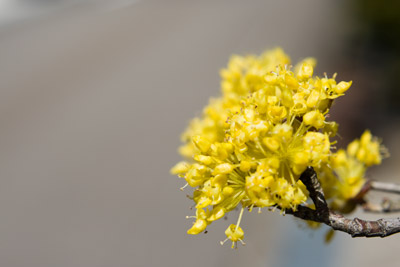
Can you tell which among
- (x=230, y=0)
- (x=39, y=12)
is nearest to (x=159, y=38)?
(x=230, y=0)

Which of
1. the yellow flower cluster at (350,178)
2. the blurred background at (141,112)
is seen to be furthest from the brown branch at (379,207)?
the blurred background at (141,112)

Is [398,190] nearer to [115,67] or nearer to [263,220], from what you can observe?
[263,220]

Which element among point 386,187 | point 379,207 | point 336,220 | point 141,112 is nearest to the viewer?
point 336,220

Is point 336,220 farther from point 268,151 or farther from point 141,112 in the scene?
point 141,112

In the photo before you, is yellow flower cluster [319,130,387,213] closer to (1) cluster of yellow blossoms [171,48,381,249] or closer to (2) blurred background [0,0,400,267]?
(1) cluster of yellow blossoms [171,48,381,249]

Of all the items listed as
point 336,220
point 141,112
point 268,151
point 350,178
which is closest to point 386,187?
point 350,178

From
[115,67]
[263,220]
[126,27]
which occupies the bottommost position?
[263,220]

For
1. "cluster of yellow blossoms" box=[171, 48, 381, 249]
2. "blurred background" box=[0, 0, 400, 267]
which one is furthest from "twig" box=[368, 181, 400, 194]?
"blurred background" box=[0, 0, 400, 267]
